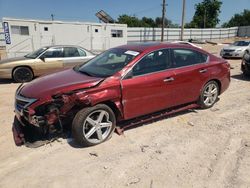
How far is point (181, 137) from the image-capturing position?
4.08 metres

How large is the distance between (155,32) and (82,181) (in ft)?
109

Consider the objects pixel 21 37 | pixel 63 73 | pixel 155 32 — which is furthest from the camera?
pixel 155 32

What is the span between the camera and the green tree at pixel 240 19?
2837 inches

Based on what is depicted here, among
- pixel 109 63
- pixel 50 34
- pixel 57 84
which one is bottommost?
pixel 57 84

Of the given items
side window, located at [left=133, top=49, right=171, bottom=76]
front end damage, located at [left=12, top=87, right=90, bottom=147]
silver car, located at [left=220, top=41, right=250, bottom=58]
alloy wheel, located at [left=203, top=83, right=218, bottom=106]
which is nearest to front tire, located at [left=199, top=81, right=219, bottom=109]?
alloy wheel, located at [left=203, top=83, right=218, bottom=106]

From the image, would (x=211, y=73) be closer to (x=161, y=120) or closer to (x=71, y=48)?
(x=161, y=120)

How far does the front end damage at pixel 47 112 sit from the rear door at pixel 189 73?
1970 mm

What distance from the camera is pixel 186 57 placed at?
15.9 ft

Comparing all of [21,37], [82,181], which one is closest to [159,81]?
[82,181]

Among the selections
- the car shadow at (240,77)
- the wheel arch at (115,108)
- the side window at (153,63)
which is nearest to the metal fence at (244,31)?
the car shadow at (240,77)

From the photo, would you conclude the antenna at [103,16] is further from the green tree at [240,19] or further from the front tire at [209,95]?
the green tree at [240,19]

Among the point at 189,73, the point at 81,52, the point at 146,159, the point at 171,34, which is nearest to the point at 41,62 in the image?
the point at 81,52

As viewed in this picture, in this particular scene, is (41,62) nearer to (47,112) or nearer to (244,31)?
(47,112)

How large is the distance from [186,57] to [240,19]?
81866 mm
